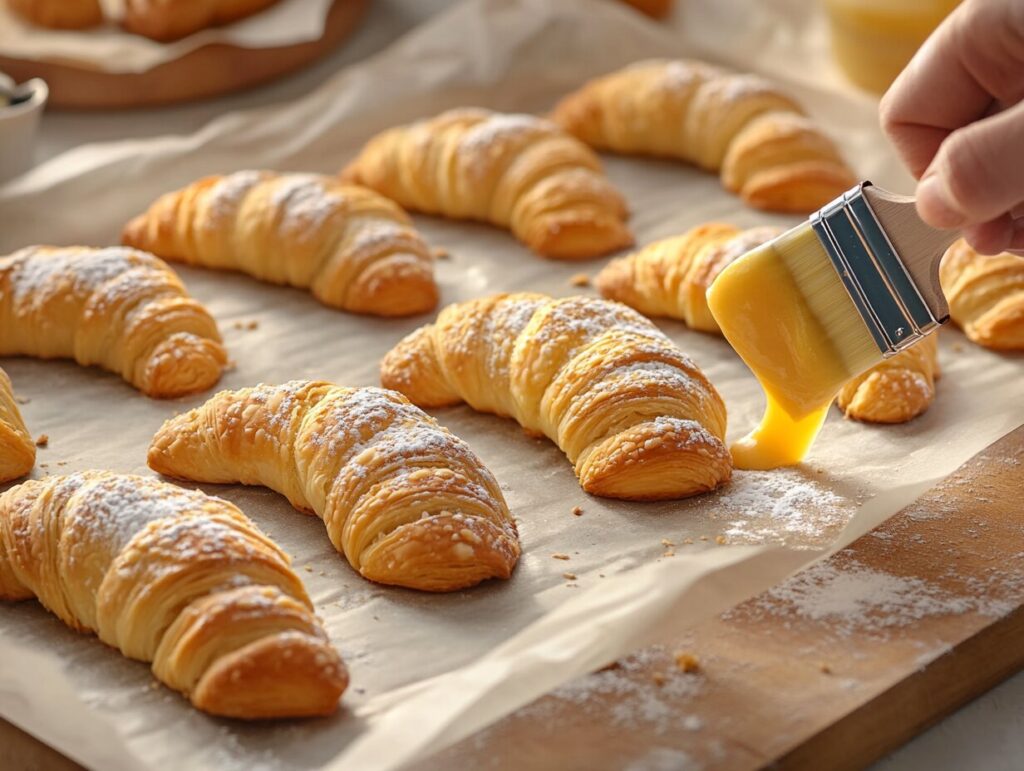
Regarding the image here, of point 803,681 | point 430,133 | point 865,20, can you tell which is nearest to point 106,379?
point 430,133

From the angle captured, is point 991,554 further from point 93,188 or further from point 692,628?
point 93,188

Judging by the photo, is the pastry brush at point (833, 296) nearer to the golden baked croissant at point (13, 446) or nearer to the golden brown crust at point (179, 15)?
the golden baked croissant at point (13, 446)

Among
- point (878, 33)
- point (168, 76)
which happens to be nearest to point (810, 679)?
point (878, 33)

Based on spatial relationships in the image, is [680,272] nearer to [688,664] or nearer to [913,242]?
[913,242]

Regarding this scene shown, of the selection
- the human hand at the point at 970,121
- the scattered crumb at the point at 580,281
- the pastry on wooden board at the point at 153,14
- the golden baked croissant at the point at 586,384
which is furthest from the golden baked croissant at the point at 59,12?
the human hand at the point at 970,121

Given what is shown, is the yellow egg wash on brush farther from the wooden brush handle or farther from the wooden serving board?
the wooden serving board

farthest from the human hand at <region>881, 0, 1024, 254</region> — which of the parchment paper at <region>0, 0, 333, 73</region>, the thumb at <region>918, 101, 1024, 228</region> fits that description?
the parchment paper at <region>0, 0, 333, 73</region>
